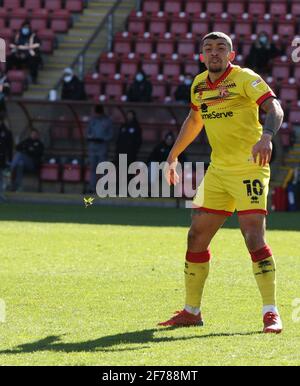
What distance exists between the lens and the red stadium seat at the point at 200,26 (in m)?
27.7

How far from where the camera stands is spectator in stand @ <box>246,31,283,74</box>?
83.1 ft

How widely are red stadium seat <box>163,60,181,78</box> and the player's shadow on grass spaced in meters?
19.1

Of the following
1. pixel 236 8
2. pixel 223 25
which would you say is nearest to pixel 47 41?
pixel 223 25

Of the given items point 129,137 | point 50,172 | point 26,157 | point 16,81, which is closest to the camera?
point 129,137

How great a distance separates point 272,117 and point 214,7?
20.7 m

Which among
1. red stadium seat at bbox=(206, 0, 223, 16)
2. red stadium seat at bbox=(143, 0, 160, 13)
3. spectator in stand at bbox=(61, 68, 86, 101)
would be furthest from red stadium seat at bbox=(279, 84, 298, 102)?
red stadium seat at bbox=(143, 0, 160, 13)

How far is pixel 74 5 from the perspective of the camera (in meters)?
29.7

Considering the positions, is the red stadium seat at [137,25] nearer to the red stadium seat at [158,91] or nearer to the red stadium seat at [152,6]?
the red stadium seat at [152,6]

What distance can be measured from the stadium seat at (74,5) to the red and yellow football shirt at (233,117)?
71.6 feet

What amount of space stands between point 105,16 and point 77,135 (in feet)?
15.2

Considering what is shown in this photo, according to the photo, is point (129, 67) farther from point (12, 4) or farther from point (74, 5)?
point (12, 4)

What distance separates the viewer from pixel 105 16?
28594mm

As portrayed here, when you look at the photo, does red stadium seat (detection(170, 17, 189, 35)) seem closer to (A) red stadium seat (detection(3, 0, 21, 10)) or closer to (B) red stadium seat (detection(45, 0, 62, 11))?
(B) red stadium seat (detection(45, 0, 62, 11))

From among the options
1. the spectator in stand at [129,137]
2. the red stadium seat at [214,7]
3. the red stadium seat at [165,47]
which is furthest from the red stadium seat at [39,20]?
the spectator in stand at [129,137]
